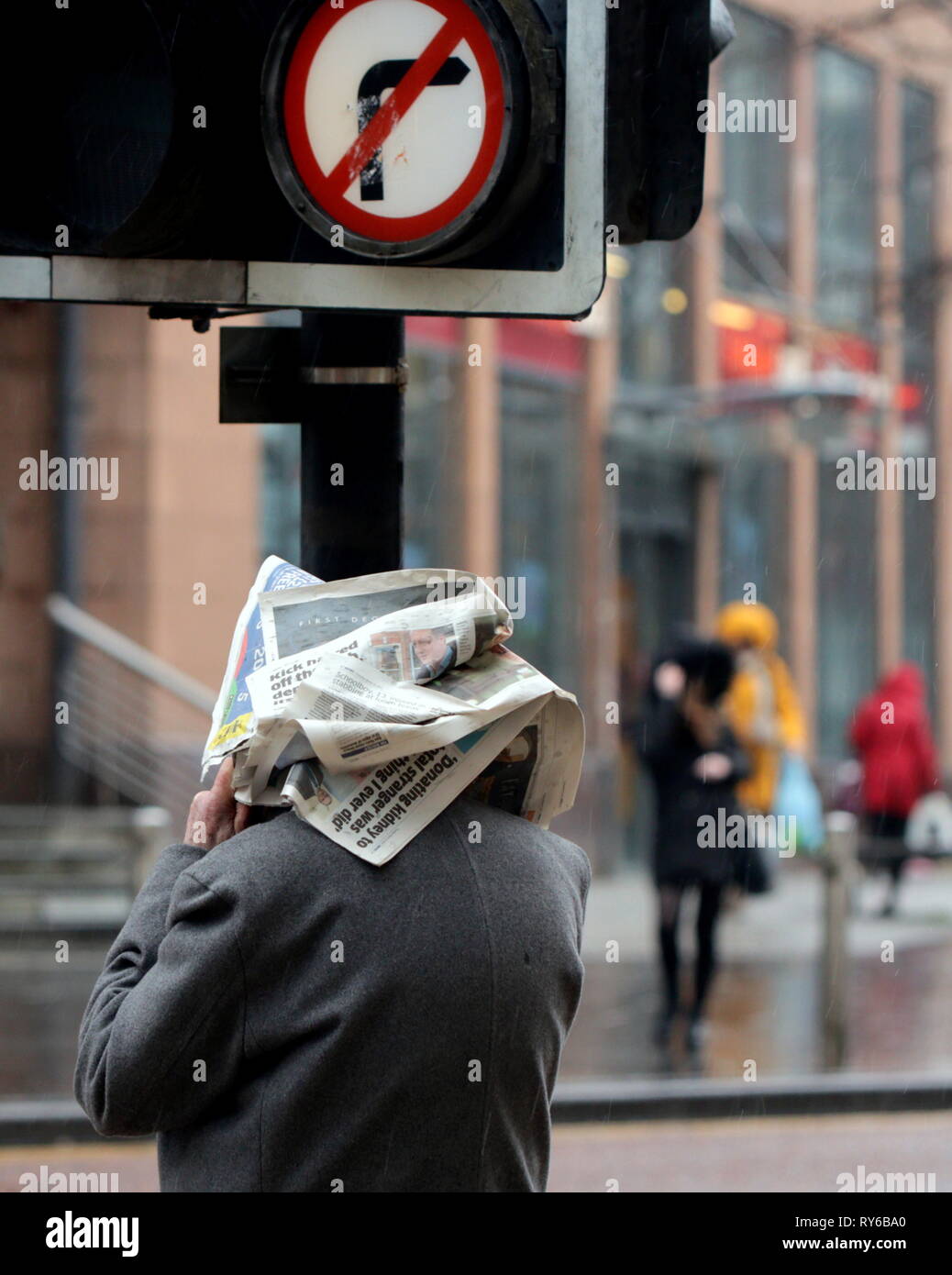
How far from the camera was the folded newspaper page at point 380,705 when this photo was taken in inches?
86.7

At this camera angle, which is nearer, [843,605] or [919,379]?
[843,605]

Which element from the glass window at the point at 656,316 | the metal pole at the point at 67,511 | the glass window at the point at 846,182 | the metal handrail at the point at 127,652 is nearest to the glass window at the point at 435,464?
the glass window at the point at 656,316

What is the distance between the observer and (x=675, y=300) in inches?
706

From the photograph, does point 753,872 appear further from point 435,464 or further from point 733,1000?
point 435,464

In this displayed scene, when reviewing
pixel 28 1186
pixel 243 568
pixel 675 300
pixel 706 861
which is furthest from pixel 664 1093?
pixel 675 300

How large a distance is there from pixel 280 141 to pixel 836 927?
650 cm

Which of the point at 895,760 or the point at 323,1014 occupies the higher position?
the point at 323,1014

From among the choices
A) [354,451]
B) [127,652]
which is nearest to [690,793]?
[127,652]

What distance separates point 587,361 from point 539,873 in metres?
14.8

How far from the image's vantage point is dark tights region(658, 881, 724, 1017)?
8.58m

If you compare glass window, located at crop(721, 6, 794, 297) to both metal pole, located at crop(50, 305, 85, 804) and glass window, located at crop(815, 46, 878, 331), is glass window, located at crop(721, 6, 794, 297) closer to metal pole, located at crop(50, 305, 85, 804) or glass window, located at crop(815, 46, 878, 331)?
glass window, located at crop(815, 46, 878, 331)

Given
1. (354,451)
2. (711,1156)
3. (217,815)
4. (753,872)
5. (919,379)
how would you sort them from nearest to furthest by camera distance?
(217,815) → (354,451) → (711,1156) → (753,872) → (919,379)

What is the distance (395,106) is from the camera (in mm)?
2473
